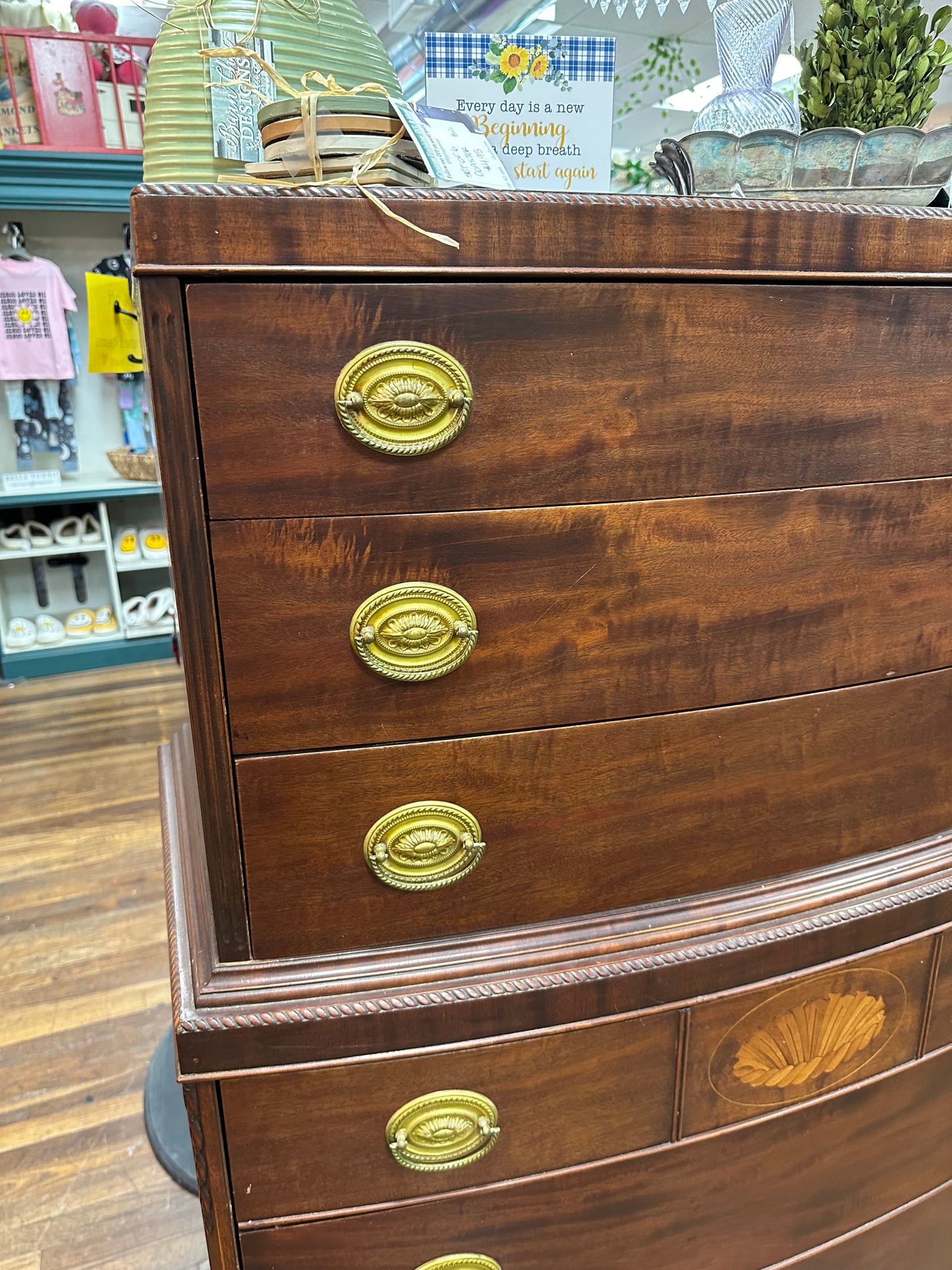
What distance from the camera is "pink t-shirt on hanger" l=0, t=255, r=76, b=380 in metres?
3.25

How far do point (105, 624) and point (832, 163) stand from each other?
3.40m

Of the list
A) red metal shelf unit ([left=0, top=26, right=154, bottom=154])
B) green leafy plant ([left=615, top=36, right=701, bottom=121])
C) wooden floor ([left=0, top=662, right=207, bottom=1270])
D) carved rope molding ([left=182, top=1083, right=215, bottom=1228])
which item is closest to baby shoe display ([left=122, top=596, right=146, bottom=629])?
wooden floor ([left=0, top=662, right=207, bottom=1270])

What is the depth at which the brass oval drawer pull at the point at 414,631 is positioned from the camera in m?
0.64

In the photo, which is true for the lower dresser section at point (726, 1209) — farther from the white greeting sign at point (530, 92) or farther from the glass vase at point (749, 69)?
the glass vase at point (749, 69)

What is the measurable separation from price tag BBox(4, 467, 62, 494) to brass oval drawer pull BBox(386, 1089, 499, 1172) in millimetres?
3069

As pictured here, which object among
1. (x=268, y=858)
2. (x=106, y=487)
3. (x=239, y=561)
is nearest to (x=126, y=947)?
(x=268, y=858)

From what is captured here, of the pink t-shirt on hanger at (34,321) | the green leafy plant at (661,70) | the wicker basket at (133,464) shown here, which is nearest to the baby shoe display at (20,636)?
the wicker basket at (133,464)

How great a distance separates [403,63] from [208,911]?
3.91 metres

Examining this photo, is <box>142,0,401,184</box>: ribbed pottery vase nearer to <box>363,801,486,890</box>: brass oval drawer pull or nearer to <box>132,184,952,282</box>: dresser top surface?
<box>132,184,952,282</box>: dresser top surface

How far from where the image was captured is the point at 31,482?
332 cm

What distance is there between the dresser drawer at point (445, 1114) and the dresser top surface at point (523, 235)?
0.63 meters

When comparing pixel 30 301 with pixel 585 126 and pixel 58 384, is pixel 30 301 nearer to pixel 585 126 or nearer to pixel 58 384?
pixel 58 384

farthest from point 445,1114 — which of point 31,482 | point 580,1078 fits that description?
point 31,482

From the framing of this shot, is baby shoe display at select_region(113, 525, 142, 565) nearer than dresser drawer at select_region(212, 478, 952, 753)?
No
